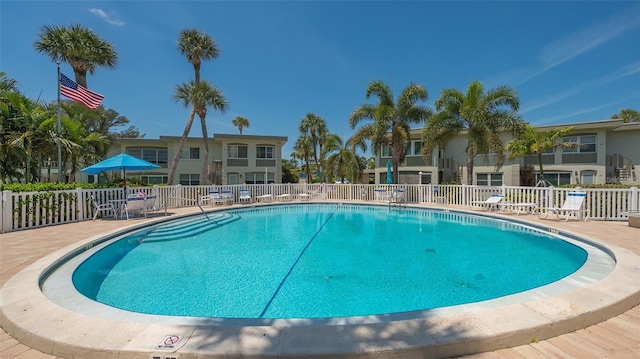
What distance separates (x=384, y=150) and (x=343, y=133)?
257 inches

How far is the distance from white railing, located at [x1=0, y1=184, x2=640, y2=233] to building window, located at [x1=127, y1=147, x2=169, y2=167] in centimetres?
1434

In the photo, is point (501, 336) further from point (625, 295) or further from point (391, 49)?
point (391, 49)

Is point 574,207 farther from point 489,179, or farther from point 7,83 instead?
point 7,83

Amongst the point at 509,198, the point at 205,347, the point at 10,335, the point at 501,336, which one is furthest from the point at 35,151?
the point at 509,198

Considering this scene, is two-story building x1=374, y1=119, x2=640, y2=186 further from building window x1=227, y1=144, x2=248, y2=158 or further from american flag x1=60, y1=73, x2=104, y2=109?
american flag x1=60, y1=73, x2=104, y2=109

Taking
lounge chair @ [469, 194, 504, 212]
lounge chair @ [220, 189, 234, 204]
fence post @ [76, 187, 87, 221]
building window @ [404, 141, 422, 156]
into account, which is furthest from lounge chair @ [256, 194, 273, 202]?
building window @ [404, 141, 422, 156]

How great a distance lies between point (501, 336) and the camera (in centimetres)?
227

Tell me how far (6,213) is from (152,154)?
2009cm

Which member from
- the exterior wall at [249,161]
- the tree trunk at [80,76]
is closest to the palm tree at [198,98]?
the tree trunk at [80,76]

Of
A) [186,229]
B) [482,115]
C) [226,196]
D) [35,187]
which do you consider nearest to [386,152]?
[482,115]

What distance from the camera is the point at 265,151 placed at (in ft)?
84.3

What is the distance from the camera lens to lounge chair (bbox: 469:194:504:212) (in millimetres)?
11244

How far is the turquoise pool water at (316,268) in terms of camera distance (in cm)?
381

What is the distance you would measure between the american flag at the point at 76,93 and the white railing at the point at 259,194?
4.16 metres
